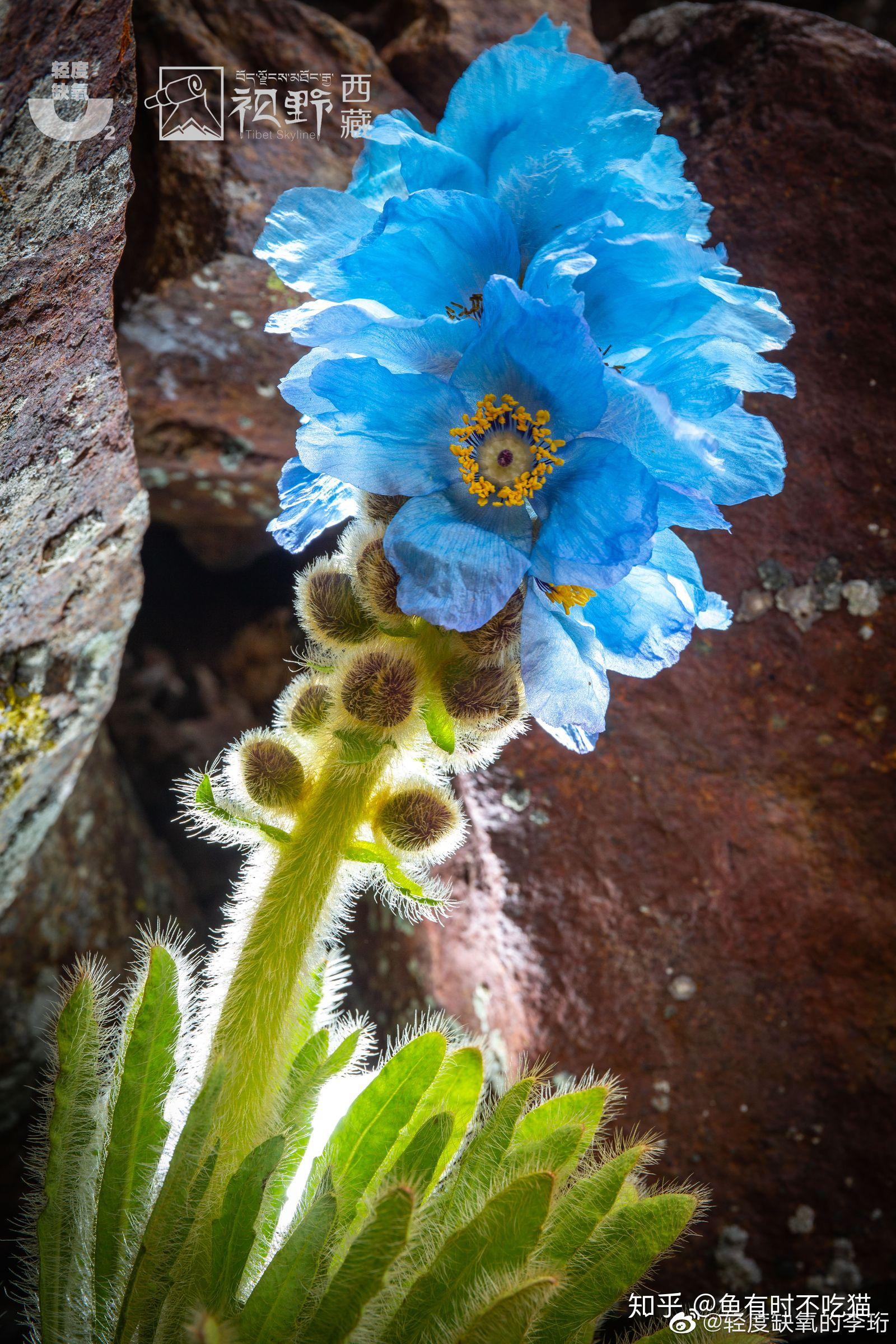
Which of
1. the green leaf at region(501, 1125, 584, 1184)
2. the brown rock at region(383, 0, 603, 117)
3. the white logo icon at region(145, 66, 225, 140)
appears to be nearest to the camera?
the green leaf at region(501, 1125, 584, 1184)

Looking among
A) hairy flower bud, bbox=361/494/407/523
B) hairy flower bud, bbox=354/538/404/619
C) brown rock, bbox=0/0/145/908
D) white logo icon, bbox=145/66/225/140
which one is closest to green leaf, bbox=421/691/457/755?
hairy flower bud, bbox=354/538/404/619

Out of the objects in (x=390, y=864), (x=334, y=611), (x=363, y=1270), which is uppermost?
(x=334, y=611)

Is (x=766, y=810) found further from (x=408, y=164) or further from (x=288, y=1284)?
(x=408, y=164)

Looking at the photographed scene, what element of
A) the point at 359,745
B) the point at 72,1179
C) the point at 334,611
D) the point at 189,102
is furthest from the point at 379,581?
the point at 189,102

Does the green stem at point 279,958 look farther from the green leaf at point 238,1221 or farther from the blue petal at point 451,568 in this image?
the blue petal at point 451,568

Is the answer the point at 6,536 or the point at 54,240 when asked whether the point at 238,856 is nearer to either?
the point at 6,536

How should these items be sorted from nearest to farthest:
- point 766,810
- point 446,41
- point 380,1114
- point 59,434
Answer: point 380,1114, point 59,434, point 766,810, point 446,41

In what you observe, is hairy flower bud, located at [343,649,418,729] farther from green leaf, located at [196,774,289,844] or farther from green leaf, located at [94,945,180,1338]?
green leaf, located at [94,945,180,1338]
